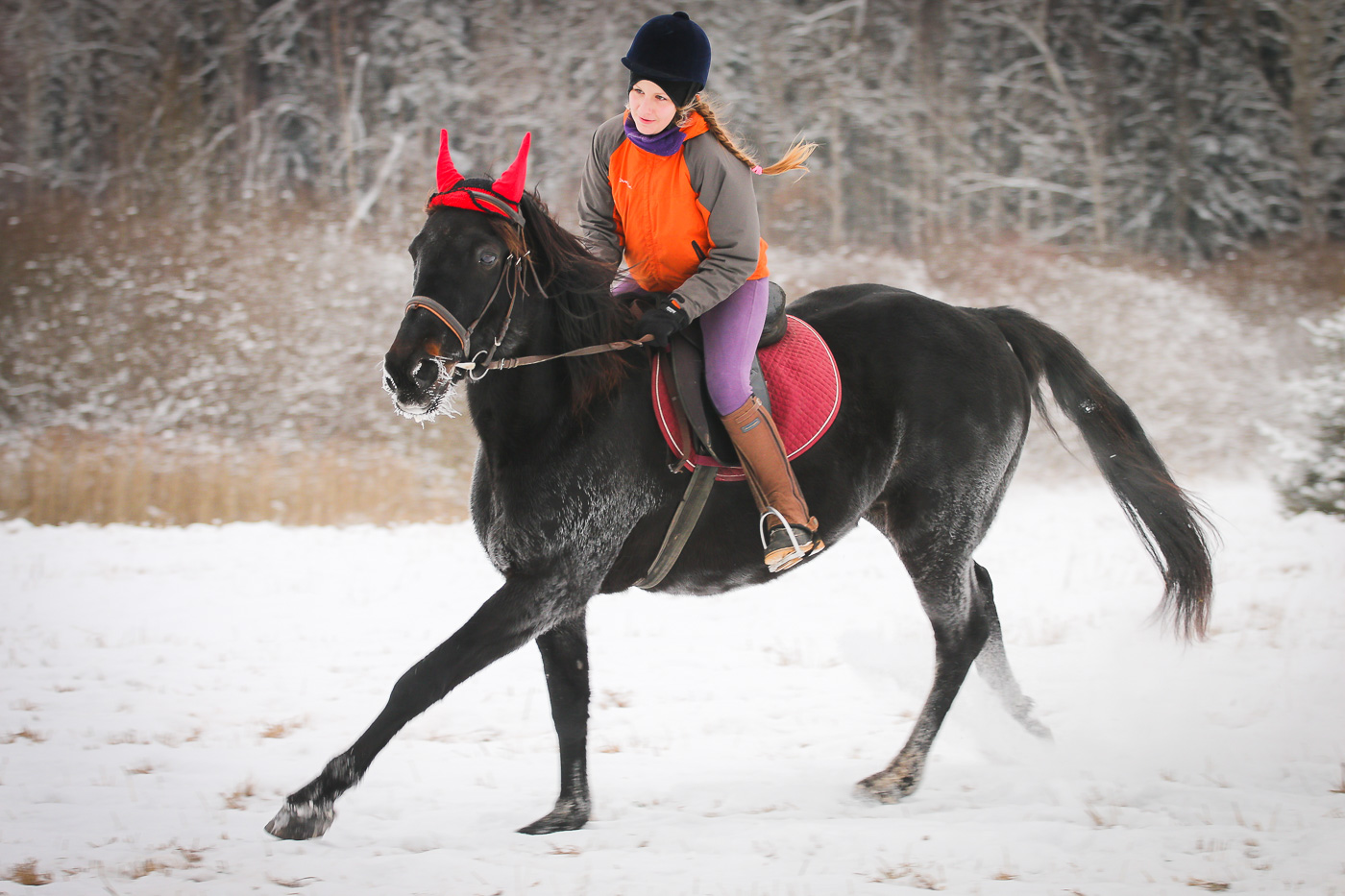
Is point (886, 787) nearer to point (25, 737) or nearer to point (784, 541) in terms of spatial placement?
point (784, 541)

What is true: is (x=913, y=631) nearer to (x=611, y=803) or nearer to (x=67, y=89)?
(x=611, y=803)

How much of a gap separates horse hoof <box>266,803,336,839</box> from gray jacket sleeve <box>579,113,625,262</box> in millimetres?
2125

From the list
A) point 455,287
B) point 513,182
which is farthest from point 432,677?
point 513,182

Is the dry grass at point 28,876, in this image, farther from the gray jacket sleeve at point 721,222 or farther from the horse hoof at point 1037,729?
the horse hoof at point 1037,729

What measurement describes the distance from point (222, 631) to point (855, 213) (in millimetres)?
12365

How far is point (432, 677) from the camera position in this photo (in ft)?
9.70

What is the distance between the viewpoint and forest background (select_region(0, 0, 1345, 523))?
1359 centimetres

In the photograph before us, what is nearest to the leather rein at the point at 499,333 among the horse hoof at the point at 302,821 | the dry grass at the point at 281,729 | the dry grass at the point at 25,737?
the horse hoof at the point at 302,821

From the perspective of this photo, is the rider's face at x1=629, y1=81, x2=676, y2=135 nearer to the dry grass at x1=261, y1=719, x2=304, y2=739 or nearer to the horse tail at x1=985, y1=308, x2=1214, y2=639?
the horse tail at x1=985, y1=308, x2=1214, y2=639

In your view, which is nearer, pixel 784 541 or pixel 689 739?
pixel 784 541

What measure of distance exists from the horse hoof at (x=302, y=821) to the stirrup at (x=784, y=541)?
5.67ft

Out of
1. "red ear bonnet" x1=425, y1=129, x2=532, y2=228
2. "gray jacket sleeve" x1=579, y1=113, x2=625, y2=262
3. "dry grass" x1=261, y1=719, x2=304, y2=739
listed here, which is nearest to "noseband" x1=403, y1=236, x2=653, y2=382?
"red ear bonnet" x1=425, y1=129, x2=532, y2=228

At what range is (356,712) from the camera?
16.7ft

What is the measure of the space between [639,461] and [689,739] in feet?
6.25
